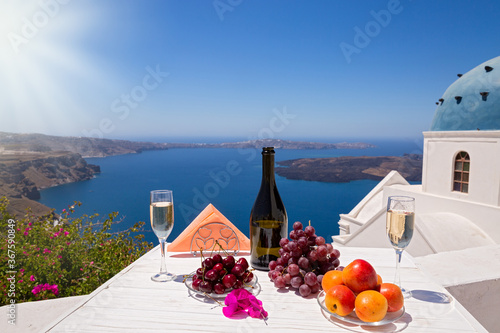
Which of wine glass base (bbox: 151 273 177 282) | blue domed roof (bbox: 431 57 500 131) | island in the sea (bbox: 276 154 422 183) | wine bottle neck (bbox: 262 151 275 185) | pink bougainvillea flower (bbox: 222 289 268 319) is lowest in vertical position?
island in the sea (bbox: 276 154 422 183)

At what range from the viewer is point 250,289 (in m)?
1.48

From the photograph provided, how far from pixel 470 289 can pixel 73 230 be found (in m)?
4.19

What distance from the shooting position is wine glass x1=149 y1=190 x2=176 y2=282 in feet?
5.31

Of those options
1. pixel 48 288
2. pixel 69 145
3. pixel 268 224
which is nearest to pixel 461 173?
pixel 268 224

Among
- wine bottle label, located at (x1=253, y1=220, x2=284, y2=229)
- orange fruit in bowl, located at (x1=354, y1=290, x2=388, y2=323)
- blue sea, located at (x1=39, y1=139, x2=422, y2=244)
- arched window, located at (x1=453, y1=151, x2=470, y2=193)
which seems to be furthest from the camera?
blue sea, located at (x1=39, y1=139, x2=422, y2=244)

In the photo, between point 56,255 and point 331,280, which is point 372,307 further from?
point 56,255

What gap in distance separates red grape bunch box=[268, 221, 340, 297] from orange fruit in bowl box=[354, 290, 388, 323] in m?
0.28

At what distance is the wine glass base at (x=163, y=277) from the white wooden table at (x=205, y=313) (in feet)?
0.11

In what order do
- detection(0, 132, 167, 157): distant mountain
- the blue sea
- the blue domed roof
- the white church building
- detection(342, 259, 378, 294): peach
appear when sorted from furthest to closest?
1. the blue sea
2. detection(0, 132, 167, 157): distant mountain
3. the blue domed roof
4. the white church building
5. detection(342, 259, 378, 294): peach

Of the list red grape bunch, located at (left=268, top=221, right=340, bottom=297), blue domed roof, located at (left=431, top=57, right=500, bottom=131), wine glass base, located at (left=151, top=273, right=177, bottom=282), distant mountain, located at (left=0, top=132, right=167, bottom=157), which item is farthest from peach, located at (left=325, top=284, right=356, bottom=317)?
blue domed roof, located at (left=431, top=57, right=500, bottom=131)

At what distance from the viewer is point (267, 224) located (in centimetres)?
176

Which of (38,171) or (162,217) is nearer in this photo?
(162,217)

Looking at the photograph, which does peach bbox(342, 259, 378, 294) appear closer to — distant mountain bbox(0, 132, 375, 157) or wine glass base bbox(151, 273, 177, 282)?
distant mountain bbox(0, 132, 375, 157)

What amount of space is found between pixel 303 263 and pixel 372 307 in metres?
0.40
